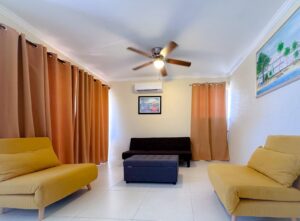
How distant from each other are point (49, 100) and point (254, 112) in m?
3.36

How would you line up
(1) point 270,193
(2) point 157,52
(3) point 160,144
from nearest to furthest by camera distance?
(1) point 270,193 → (2) point 157,52 → (3) point 160,144

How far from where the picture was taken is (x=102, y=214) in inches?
84.7

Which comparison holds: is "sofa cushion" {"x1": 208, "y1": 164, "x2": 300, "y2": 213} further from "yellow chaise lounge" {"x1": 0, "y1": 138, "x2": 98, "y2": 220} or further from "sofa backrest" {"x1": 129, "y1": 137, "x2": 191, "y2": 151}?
"sofa backrest" {"x1": 129, "y1": 137, "x2": 191, "y2": 151}

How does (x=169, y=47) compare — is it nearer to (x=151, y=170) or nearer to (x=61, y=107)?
(x=151, y=170)

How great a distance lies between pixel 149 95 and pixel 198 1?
11.6 feet

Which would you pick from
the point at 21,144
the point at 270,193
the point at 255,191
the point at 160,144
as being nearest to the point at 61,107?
the point at 21,144

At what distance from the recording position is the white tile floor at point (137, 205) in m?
2.08

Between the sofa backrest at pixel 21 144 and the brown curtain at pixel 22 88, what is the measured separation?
15 centimetres

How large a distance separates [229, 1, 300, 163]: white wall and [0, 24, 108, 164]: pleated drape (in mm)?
3125

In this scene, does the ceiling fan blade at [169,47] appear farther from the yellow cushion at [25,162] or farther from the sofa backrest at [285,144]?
the yellow cushion at [25,162]

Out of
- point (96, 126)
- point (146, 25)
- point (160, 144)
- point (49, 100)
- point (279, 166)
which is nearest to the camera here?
point (279, 166)

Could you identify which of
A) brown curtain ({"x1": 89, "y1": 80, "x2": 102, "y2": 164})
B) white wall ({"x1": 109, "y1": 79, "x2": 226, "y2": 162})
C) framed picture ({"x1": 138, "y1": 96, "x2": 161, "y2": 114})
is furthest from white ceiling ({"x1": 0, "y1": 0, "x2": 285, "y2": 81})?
framed picture ({"x1": 138, "y1": 96, "x2": 161, "y2": 114})

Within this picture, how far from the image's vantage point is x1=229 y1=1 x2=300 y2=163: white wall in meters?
2.37

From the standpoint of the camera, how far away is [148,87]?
5633mm
